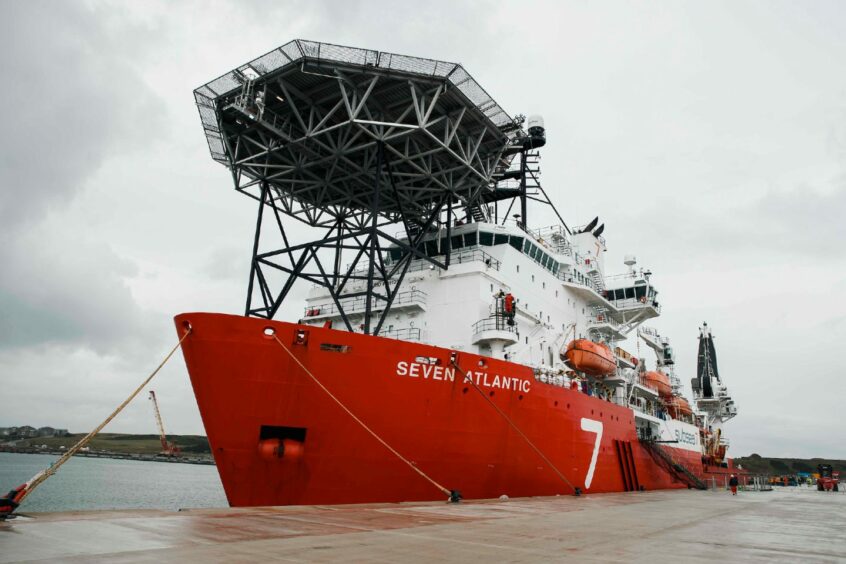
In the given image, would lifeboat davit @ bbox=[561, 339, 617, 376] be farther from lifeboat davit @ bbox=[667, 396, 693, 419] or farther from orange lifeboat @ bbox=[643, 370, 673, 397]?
lifeboat davit @ bbox=[667, 396, 693, 419]

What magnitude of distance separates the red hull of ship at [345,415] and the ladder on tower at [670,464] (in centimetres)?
1275

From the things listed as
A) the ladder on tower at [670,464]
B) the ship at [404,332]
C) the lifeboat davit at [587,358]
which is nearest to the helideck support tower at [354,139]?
the ship at [404,332]

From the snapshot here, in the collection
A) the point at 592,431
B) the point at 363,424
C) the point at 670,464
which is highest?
the point at 592,431

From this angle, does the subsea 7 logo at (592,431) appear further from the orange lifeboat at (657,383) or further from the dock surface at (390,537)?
the orange lifeboat at (657,383)

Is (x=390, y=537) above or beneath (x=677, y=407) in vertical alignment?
beneath

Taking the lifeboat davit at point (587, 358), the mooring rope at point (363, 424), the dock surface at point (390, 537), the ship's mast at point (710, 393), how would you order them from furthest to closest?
the ship's mast at point (710, 393) < the lifeboat davit at point (587, 358) < the mooring rope at point (363, 424) < the dock surface at point (390, 537)

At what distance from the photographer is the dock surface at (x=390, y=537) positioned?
534 centimetres

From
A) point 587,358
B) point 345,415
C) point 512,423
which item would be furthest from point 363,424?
point 587,358

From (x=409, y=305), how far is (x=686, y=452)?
21.7 metres

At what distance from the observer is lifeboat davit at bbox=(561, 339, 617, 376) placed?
2034 centimetres

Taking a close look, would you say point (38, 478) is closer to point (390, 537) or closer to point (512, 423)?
point (390, 537)

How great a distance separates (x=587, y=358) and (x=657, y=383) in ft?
38.5

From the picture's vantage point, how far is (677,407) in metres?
A: 32.6

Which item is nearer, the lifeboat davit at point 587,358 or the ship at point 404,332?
the ship at point 404,332
